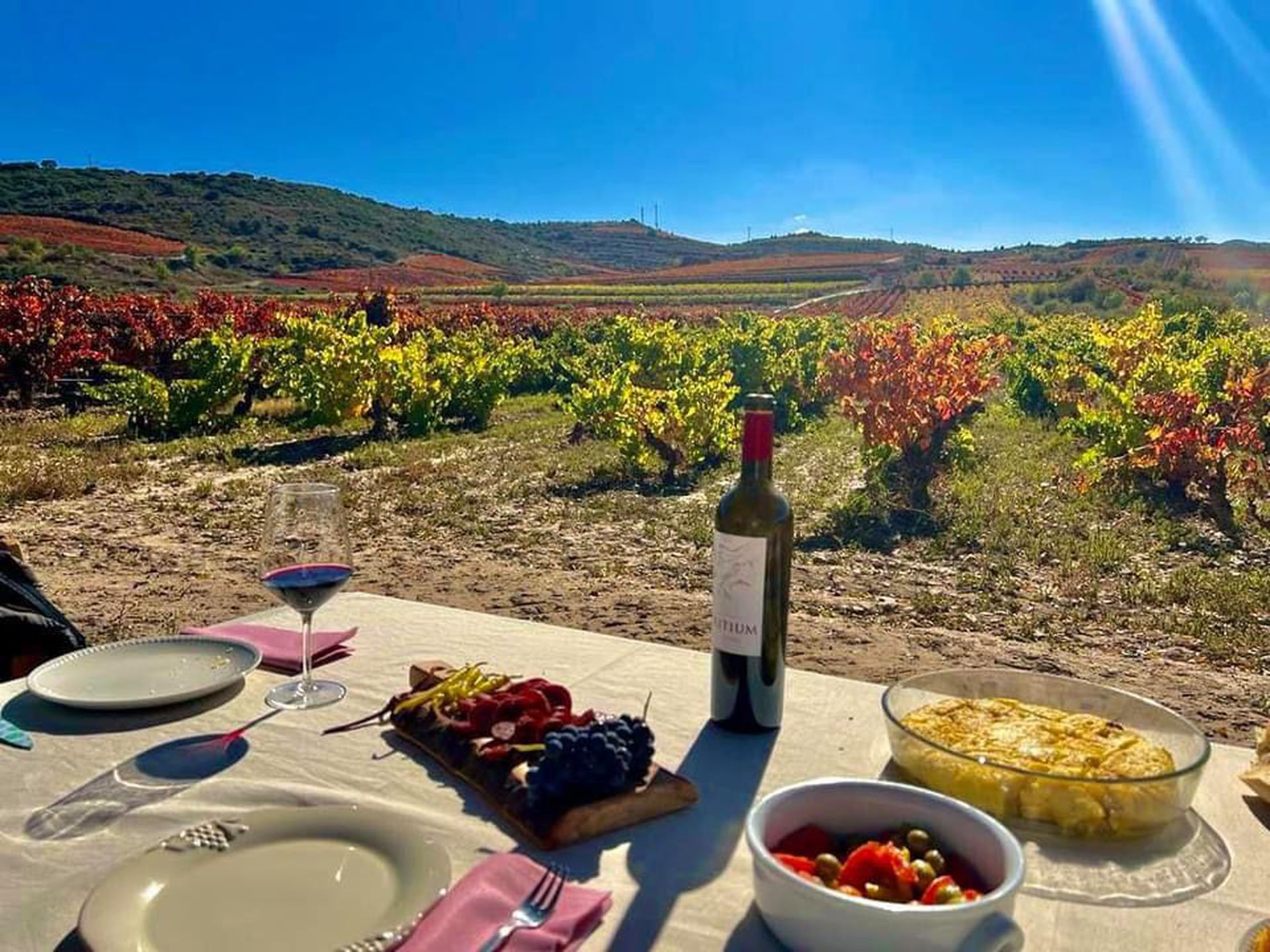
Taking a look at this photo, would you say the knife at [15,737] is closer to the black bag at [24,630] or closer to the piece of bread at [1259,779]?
the black bag at [24,630]

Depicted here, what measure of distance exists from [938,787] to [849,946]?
0.37 meters

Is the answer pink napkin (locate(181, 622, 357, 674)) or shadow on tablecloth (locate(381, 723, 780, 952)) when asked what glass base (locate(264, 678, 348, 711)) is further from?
shadow on tablecloth (locate(381, 723, 780, 952))

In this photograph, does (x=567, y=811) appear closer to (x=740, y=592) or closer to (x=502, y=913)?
(x=502, y=913)

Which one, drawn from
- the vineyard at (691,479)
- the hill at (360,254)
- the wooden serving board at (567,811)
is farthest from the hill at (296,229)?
the wooden serving board at (567,811)

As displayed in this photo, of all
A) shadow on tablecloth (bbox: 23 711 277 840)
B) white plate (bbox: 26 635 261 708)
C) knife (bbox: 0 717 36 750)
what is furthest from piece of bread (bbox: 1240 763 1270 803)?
knife (bbox: 0 717 36 750)

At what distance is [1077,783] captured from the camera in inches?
42.8

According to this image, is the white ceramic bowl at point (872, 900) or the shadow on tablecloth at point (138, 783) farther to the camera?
the shadow on tablecloth at point (138, 783)

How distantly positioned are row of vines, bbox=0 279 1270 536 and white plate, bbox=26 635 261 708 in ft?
24.0

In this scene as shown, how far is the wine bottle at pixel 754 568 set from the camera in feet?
4.63

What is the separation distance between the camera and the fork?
94 centimetres

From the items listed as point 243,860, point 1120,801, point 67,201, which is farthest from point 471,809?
point 67,201

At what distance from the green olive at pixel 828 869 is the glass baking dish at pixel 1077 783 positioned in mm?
254

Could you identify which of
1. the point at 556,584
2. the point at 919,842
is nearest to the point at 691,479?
the point at 556,584

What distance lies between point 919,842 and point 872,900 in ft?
0.49
